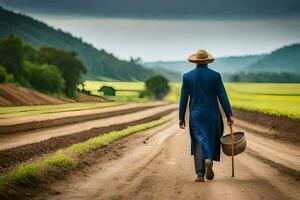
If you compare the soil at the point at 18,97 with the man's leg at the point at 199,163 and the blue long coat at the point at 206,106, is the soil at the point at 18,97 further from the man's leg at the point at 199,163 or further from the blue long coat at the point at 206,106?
the man's leg at the point at 199,163

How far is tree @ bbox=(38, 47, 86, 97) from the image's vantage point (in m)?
107

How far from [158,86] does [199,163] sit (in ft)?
578

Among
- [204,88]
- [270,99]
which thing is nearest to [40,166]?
[204,88]

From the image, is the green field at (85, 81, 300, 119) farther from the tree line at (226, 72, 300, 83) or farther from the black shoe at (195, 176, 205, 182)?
the black shoe at (195, 176, 205, 182)

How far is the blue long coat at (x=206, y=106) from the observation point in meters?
14.4

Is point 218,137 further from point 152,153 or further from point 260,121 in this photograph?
point 260,121

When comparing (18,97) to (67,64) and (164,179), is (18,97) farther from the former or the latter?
(164,179)

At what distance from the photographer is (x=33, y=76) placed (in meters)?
101

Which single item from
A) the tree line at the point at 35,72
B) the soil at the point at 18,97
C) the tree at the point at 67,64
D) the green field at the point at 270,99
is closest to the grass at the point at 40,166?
the green field at the point at 270,99

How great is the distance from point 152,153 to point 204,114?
6273 mm

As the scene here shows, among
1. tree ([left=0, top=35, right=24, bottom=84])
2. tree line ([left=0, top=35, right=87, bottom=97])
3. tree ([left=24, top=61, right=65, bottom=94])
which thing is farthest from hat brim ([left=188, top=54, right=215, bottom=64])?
tree ([left=0, top=35, right=24, bottom=84])

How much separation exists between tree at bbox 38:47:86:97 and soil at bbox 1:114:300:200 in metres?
84.4

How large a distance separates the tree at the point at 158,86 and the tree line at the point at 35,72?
7467cm

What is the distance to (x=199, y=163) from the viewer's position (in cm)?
1416
